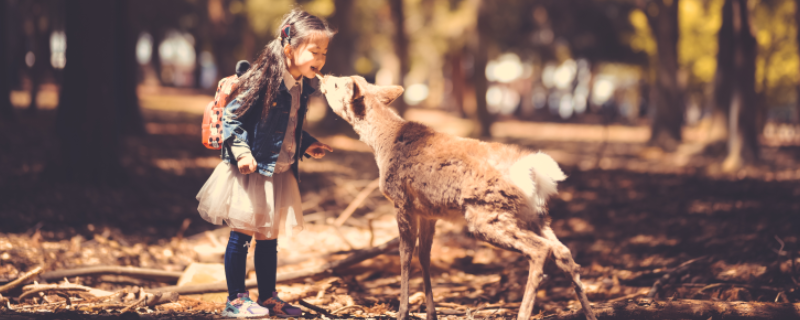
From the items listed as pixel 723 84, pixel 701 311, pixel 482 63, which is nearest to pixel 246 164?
pixel 701 311

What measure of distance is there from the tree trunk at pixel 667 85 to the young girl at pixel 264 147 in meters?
16.4

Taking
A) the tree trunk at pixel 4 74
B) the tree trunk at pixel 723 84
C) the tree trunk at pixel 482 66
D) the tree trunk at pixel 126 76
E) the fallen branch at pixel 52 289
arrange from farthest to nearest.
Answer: the tree trunk at pixel 482 66 < the tree trunk at pixel 723 84 < the tree trunk at pixel 126 76 < the tree trunk at pixel 4 74 < the fallen branch at pixel 52 289

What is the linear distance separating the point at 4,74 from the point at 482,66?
539 inches

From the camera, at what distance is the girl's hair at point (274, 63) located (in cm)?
397

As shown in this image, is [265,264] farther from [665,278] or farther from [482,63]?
[482,63]

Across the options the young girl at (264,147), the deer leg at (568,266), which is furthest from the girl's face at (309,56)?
the deer leg at (568,266)

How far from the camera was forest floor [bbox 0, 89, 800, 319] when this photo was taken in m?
5.25

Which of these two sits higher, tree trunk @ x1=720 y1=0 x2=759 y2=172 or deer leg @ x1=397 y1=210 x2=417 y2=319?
tree trunk @ x1=720 y1=0 x2=759 y2=172

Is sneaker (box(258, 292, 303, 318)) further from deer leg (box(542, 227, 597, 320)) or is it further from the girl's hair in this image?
deer leg (box(542, 227, 597, 320))

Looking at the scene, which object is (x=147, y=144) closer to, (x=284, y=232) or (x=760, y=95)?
(x=284, y=232)

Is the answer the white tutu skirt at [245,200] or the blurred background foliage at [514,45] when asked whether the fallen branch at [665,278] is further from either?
the blurred background foliage at [514,45]

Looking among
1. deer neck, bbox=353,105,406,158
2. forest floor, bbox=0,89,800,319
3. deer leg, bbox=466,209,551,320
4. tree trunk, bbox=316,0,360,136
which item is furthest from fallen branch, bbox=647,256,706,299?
tree trunk, bbox=316,0,360,136

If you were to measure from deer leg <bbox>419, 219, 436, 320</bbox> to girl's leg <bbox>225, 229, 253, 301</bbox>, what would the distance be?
1194 millimetres

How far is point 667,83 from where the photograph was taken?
1930cm
